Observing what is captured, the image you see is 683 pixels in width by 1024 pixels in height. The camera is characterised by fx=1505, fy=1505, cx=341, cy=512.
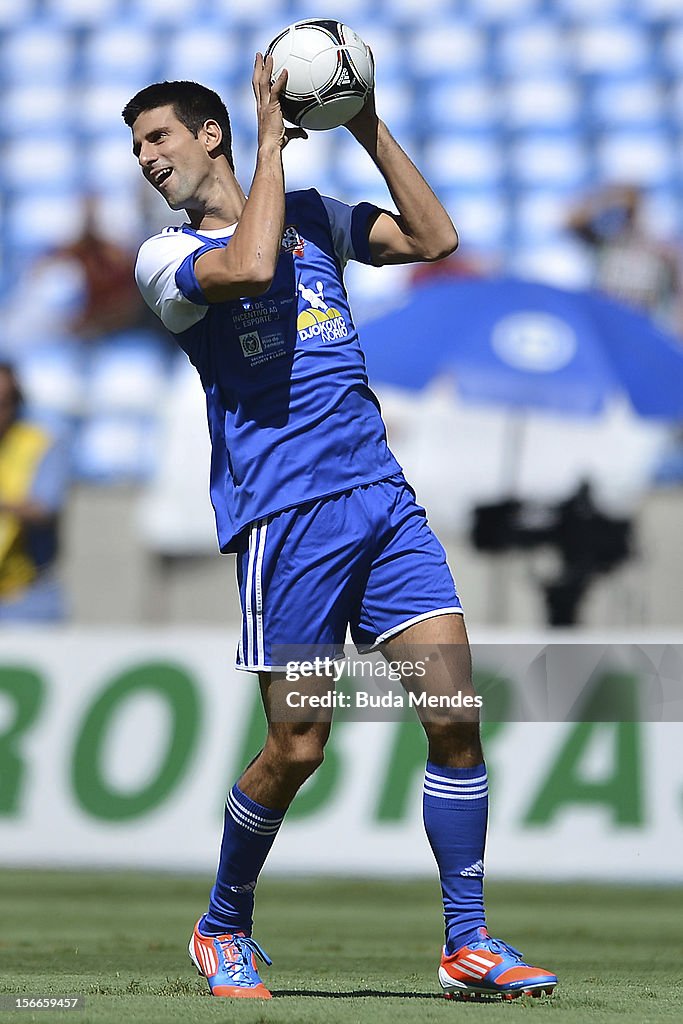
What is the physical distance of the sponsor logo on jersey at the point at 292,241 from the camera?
3582mm

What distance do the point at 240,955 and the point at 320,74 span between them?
6.85ft

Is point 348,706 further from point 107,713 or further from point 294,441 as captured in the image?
→ point 294,441

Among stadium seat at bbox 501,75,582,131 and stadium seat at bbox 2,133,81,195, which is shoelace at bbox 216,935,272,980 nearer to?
stadium seat at bbox 2,133,81,195

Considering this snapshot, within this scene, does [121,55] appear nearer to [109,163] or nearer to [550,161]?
[109,163]

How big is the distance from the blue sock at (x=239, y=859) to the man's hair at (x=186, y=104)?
1.58m

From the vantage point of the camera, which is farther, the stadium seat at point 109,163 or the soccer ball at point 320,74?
the stadium seat at point 109,163

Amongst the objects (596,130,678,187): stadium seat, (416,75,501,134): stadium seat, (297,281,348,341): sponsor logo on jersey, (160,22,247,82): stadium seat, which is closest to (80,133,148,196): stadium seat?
(160,22,247,82): stadium seat

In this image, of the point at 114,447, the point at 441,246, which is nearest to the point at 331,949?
the point at 441,246

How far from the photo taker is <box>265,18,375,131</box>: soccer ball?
3.57 metres

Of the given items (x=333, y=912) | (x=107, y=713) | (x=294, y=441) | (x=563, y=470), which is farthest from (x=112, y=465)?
(x=294, y=441)

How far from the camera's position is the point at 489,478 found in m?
9.48

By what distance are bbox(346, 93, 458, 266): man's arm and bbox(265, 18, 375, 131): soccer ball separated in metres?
0.06

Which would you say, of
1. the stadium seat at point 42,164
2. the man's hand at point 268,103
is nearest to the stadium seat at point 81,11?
the stadium seat at point 42,164

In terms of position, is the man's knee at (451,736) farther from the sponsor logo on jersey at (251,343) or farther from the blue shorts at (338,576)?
the sponsor logo on jersey at (251,343)
